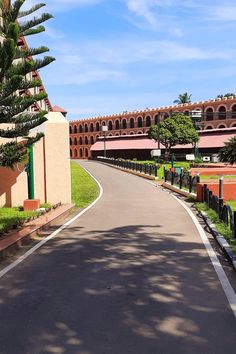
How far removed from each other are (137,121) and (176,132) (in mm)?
23553

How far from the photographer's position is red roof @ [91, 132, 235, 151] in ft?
210

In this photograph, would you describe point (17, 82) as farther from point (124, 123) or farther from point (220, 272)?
point (124, 123)

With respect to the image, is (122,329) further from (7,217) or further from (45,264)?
(7,217)

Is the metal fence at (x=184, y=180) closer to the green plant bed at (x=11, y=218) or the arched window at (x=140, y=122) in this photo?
the green plant bed at (x=11, y=218)

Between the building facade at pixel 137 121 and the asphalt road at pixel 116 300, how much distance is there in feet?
157

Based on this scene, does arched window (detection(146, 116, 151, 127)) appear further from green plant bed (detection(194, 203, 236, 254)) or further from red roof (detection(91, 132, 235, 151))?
green plant bed (detection(194, 203, 236, 254))

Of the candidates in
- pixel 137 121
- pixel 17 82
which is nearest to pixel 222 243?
pixel 17 82

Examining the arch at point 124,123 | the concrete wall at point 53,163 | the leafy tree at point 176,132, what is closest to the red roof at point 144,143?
the leafy tree at point 176,132

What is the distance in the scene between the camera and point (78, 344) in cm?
485

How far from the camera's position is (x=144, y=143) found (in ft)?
247

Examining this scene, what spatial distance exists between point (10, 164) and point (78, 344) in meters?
8.70

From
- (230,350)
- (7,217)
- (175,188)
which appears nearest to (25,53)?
(7,217)

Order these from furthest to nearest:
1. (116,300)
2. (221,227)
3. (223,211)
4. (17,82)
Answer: (223,211) < (221,227) < (17,82) < (116,300)

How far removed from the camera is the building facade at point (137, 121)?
233 feet
